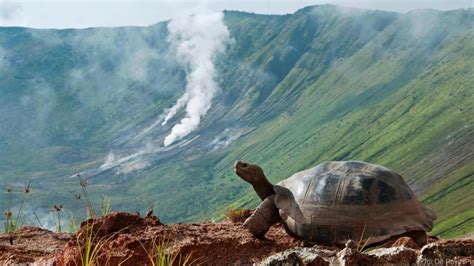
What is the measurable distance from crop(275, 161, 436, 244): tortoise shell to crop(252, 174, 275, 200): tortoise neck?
936mm

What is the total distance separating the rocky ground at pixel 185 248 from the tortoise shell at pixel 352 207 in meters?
0.48

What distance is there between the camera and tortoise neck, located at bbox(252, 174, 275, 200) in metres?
12.4

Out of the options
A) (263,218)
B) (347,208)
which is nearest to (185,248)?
(263,218)

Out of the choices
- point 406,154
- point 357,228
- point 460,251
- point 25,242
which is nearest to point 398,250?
point 460,251

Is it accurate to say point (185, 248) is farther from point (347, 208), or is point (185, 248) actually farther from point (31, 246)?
Answer: point (31, 246)

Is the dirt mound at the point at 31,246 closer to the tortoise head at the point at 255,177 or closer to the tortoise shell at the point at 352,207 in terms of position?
the tortoise head at the point at 255,177

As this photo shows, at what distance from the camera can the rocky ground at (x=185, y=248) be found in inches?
255

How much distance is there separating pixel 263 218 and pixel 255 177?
1.10m

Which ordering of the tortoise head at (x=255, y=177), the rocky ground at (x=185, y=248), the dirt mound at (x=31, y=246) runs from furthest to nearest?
the tortoise head at (x=255, y=177), the dirt mound at (x=31, y=246), the rocky ground at (x=185, y=248)

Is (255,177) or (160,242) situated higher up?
(255,177)

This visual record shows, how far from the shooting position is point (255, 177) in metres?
12.4

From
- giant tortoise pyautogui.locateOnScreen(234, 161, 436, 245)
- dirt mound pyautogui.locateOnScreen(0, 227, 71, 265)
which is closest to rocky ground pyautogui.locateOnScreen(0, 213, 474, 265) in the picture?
dirt mound pyautogui.locateOnScreen(0, 227, 71, 265)

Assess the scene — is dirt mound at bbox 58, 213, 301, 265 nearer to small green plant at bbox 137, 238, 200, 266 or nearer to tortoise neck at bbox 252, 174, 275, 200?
small green plant at bbox 137, 238, 200, 266

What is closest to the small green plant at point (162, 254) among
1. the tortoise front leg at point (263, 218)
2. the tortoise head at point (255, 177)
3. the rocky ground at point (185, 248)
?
the rocky ground at point (185, 248)
